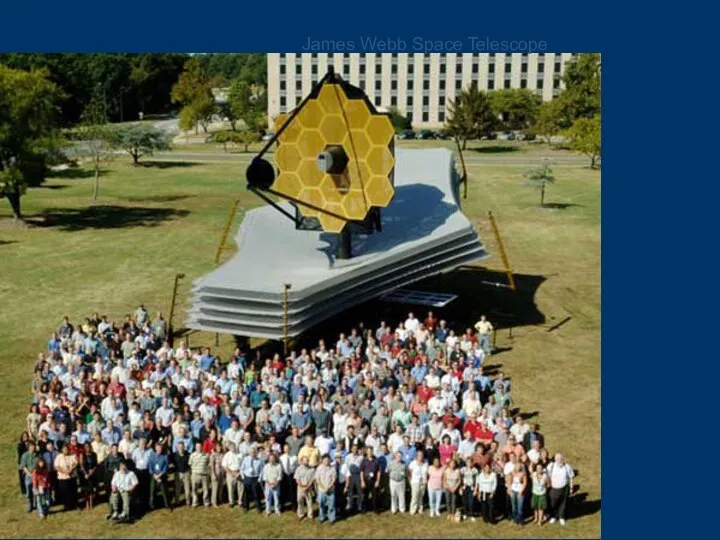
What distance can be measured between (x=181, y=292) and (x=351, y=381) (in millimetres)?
13279

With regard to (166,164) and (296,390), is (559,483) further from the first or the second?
(166,164)

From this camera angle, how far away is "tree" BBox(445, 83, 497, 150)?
217ft

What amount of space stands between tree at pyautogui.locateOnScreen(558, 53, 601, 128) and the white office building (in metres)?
1.46

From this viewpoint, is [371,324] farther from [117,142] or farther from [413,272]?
[117,142]

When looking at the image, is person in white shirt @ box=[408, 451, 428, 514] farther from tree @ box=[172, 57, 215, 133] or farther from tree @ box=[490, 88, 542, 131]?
tree @ box=[490, 88, 542, 131]

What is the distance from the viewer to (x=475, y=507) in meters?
13.7

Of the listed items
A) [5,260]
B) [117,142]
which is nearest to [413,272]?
[5,260]

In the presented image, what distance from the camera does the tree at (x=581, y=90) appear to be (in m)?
60.8

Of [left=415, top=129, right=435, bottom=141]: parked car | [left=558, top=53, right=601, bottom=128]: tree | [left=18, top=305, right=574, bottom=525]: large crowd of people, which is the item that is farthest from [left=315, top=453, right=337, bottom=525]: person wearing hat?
[left=415, top=129, right=435, bottom=141]: parked car

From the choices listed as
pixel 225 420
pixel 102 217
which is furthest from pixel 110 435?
pixel 102 217

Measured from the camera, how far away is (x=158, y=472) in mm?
13719

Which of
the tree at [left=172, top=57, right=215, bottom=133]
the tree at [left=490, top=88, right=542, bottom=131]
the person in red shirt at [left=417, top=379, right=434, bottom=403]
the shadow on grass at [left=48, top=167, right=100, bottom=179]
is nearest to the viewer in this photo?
the person in red shirt at [left=417, top=379, right=434, bottom=403]

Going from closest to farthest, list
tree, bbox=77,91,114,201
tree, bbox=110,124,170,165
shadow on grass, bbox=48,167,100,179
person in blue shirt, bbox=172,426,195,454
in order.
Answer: person in blue shirt, bbox=172,426,195,454 → tree, bbox=77,91,114,201 → shadow on grass, bbox=48,167,100,179 → tree, bbox=110,124,170,165

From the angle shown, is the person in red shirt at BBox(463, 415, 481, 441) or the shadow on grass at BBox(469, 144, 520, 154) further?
the shadow on grass at BBox(469, 144, 520, 154)
